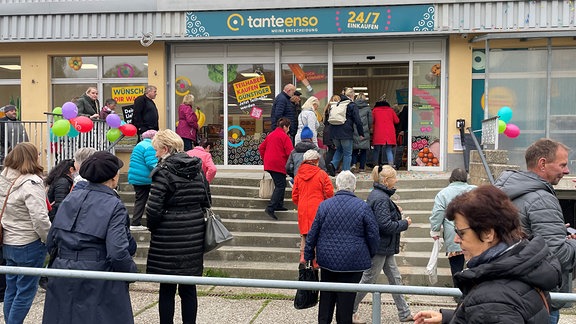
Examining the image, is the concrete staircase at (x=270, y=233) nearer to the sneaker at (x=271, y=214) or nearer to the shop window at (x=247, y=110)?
the sneaker at (x=271, y=214)

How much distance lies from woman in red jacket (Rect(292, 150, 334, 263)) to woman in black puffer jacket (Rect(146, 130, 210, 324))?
1.84 metres

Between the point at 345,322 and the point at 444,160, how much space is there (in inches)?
284

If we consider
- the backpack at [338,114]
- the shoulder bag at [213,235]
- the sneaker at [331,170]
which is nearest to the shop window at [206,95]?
the sneaker at [331,170]

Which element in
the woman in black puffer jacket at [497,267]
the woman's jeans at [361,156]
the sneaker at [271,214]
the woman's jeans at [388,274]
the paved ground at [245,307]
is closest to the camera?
the woman in black puffer jacket at [497,267]

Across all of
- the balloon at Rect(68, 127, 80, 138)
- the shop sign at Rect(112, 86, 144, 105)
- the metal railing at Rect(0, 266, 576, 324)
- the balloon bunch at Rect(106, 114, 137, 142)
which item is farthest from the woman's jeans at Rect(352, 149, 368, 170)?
the metal railing at Rect(0, 266, 576, 324)

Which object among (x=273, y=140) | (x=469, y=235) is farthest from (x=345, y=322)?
(x=273, y=140)

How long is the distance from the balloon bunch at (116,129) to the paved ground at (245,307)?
142 inches

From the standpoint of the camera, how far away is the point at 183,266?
17.1 feet

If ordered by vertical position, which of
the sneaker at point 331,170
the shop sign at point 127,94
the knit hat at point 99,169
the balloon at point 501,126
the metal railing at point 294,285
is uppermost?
the shop sign at point 127,94

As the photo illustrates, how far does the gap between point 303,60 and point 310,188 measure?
6.01 meters

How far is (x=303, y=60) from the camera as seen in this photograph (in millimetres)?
12477

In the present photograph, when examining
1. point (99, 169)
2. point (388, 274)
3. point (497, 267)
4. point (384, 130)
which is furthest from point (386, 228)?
point (384, 130)

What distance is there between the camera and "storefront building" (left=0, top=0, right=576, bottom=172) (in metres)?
11.5

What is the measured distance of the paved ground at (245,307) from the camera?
655 centimetres
